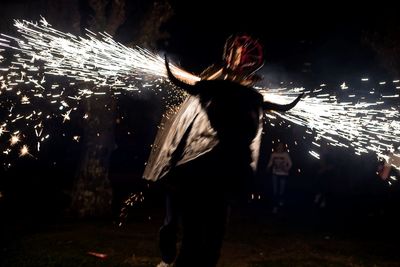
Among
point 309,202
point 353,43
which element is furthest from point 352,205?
point 353,43

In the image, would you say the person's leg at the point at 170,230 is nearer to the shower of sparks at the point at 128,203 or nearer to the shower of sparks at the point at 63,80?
the shower of sparks at the point at 63,80

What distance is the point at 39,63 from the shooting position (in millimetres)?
10672

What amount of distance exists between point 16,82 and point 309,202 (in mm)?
10092

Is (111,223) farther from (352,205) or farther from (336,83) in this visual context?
(336,83)

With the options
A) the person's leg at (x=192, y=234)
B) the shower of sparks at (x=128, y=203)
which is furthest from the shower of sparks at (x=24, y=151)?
the person's leg at (x=192, y=234)

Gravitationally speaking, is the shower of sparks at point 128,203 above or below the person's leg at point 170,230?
below

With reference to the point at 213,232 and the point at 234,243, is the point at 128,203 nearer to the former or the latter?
the point at 234,243

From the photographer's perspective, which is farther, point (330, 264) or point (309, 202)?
point (309, 202)

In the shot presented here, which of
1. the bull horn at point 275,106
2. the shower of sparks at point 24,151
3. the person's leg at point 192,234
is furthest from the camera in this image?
the shower of sparks at point 24,151

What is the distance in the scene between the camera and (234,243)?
29.0ft

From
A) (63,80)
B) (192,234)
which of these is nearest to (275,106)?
(192,234)

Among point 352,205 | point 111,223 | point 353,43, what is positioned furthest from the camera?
point 353,43

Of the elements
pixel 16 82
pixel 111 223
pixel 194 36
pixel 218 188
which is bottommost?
pixel 111 223

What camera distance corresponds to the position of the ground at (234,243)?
724 centimetres
